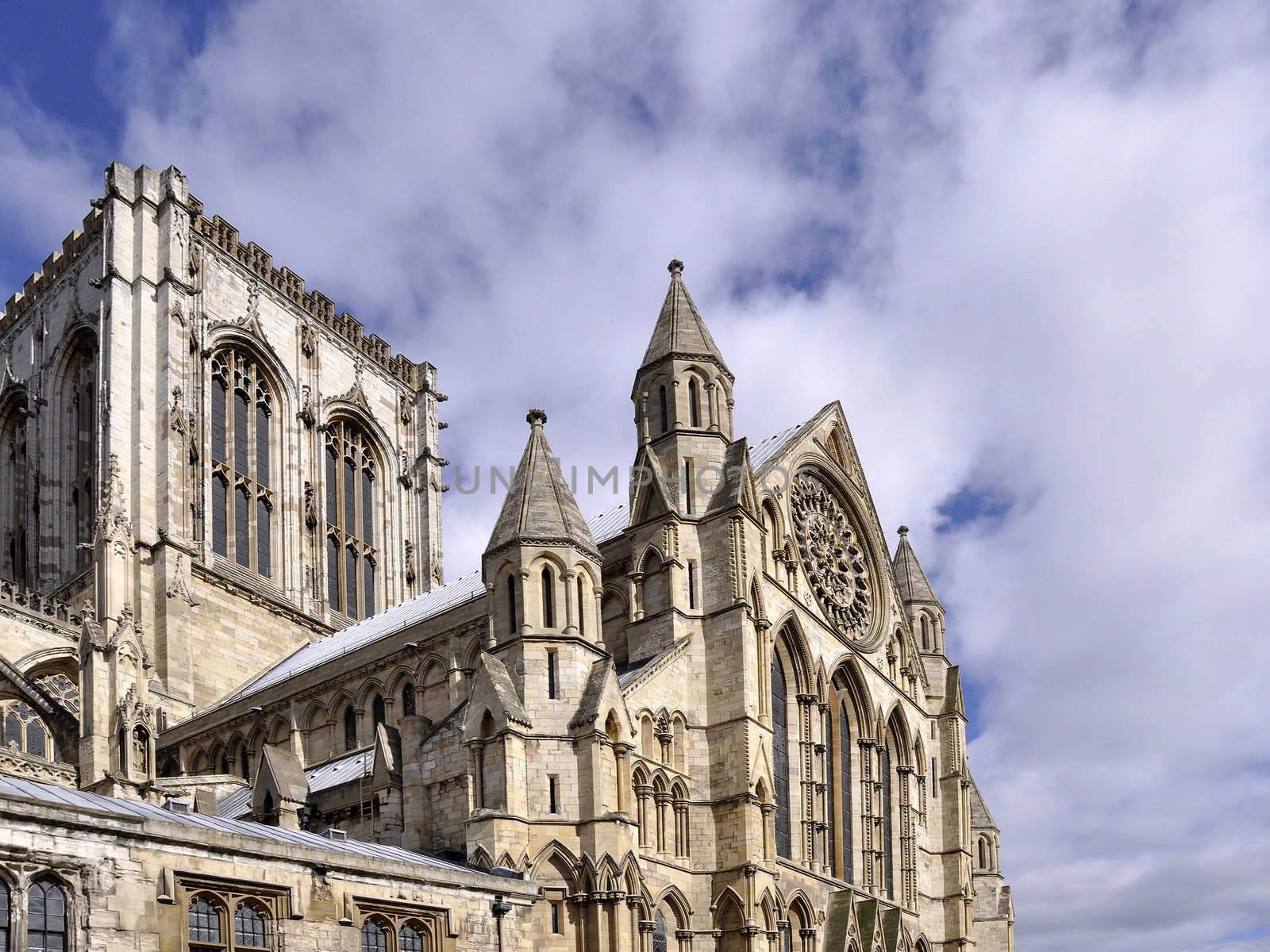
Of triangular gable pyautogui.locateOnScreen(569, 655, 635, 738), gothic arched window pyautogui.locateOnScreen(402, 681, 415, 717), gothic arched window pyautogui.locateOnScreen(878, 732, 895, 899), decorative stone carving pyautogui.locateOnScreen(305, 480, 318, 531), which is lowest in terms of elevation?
gothic arched window pyautogui.locateOnScreen(878, 732, 895, 899)

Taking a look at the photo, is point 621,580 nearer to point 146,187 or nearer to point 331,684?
point 331,684

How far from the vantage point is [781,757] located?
4481cm

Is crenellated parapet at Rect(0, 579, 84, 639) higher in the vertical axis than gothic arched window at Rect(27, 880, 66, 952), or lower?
higher

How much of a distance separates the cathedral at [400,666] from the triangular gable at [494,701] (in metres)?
0.10

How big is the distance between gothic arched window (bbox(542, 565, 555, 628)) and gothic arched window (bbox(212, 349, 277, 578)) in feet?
104

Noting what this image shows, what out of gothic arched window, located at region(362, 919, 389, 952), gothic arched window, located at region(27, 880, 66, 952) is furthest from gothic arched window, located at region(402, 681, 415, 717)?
gothic arched window, located at region(27, 880, 66, 952)

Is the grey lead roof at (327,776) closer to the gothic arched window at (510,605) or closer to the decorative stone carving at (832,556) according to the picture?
Answer: the gothic arched window at (510,605)

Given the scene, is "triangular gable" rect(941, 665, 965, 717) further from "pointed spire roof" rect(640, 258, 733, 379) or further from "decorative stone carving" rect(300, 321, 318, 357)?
"decorative stone carving" rect(300, 321, 318, 357)

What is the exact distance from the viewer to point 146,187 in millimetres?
68750

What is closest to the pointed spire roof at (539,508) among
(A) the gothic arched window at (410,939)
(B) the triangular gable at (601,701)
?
(B) the triangular gable at (601,701)

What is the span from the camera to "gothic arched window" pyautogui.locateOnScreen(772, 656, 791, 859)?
4356 centimetres

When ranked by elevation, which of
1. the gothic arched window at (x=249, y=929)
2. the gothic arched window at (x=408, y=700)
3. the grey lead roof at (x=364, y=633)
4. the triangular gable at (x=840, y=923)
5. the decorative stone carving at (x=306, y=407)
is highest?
the decorative stone carving at (x=306, y=407)

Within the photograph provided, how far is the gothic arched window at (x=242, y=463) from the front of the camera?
68.4 m

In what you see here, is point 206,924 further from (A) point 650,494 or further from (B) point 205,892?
(A) point 650,494
